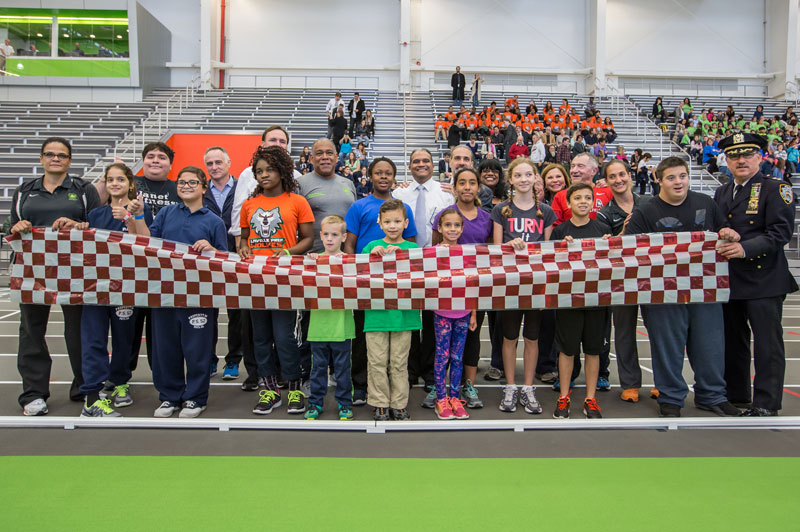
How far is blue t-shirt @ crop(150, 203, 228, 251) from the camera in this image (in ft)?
14.1

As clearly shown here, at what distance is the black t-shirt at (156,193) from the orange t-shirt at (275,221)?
100cm

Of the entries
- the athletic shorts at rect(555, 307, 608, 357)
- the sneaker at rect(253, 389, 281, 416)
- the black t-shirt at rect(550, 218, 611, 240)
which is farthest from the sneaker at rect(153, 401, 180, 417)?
the black t-shirt at rect(550, 218, 611, 240)

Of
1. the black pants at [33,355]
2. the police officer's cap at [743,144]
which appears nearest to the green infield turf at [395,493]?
the black pants at [33,355]

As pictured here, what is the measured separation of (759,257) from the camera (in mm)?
4141

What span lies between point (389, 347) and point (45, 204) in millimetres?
2742

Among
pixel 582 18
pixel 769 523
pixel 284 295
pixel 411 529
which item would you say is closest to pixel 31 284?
pixel 284 295

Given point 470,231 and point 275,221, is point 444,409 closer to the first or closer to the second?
point 470,231

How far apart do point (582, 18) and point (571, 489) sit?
2729cm

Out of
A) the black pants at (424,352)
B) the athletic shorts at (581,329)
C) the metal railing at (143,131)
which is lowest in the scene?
the black pants at (424,352)

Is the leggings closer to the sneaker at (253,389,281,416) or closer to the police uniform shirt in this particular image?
the sneaker at (253,389,281,416)

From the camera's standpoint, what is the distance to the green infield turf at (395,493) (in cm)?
254

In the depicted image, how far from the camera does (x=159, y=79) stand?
2533 cm

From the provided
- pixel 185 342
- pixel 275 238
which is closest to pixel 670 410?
pixel 275 238

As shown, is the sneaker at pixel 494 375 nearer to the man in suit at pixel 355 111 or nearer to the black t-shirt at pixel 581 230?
the black t-shirt at pixel 581 230
